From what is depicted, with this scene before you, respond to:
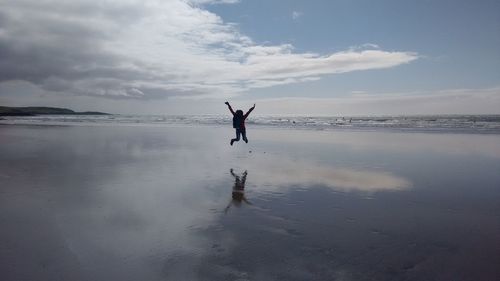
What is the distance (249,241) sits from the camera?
18.8 ft

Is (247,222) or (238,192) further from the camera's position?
(238,192)

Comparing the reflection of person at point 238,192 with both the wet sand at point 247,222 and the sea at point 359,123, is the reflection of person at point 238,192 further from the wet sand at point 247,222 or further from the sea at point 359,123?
the sea at point 359,123

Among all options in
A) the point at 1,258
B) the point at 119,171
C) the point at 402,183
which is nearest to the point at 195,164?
the point at 119,171

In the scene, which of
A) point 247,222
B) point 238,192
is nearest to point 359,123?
point 238,192

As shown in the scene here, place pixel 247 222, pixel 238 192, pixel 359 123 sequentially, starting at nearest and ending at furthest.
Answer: pixel 247 222 → pixel 238 192 → pixel 359 123

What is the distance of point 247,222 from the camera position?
6.69m

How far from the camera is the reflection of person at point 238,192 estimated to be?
318 inches

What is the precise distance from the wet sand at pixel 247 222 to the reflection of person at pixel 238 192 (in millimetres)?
28

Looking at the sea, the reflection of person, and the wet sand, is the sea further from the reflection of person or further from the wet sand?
the reflection of person

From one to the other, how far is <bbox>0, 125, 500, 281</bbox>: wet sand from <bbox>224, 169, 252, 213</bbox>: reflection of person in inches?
1.1

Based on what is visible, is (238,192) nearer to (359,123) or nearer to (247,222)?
(247,222)

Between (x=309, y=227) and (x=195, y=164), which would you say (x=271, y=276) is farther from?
(x=195, y=164)

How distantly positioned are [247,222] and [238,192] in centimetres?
242

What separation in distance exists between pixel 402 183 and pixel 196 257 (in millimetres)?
7172
